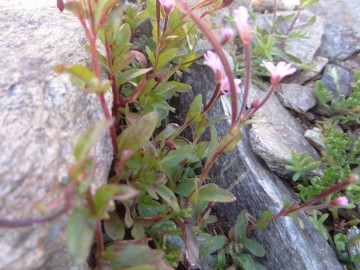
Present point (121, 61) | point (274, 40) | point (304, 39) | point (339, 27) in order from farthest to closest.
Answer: point (339, 27)
point (304, 39)
point (274, 40)
point (121, 61)

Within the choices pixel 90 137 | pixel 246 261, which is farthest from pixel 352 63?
pixel 90 137

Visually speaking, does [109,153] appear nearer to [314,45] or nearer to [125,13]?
[125,13]

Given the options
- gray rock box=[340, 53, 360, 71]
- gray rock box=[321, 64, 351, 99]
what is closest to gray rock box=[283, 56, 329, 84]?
gray rock box=[321, 64, 351, 99]

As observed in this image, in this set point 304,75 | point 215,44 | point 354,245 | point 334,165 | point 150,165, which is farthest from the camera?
point 304,75

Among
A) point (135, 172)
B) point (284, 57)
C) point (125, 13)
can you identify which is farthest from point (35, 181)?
point (284, 57)

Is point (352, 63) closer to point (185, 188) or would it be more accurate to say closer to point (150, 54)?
point (150, 54)

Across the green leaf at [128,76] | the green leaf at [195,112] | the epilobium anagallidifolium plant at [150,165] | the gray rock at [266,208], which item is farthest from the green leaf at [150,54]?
the gray rock at [266,208]

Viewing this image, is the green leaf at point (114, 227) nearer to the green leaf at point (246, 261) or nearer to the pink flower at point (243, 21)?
the green leaf at point (246, 261)
